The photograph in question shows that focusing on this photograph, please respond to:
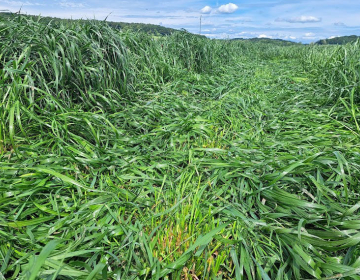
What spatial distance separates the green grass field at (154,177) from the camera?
0.92 metres

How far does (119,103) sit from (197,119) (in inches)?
32.9

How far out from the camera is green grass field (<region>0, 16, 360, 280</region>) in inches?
36.3

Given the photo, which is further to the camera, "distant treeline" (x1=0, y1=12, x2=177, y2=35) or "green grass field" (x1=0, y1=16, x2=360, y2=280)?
"distant treeline" (x1=0, y1=12, x2=177, y2=35)

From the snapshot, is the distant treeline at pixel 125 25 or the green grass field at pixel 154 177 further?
the distant treeline at pixel 125 25

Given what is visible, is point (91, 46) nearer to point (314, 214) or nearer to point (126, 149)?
point (126, 149)

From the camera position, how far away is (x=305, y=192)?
1206mm

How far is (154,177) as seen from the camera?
4.66ft

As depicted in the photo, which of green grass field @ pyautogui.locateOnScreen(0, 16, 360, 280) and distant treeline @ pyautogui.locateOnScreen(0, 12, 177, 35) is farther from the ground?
distant treeline @ pyautogui.locateOnScreen(0, 12, 177, 35)

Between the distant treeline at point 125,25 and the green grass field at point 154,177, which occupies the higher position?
the distant treeline at point 125,25

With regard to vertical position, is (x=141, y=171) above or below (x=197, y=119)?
below

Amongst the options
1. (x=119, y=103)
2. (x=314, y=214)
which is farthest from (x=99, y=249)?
(x=119, y=103)

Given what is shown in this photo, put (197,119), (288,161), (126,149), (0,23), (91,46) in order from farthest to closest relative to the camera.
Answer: (91,46)
(197,119)
(0,23)
(126,149)
(288,161)

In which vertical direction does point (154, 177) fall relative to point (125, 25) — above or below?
below

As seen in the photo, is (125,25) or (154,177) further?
(125,25)
